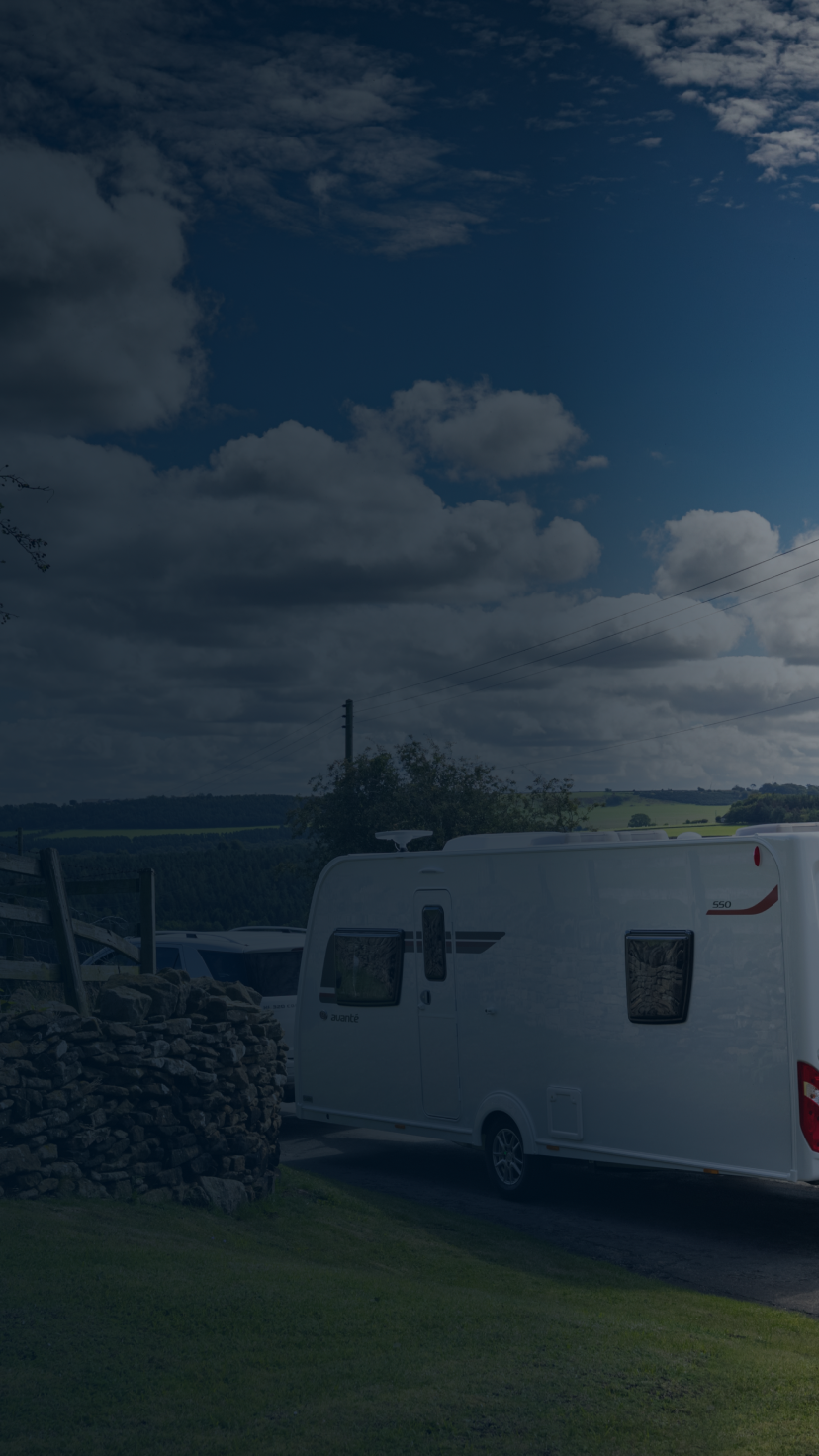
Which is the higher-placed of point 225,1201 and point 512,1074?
point 512,1074

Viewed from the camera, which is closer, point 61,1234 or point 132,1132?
point 61,1234

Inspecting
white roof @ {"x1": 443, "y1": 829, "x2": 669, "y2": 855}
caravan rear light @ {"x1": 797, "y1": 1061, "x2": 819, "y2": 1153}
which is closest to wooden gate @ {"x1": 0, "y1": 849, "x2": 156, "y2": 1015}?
white roof @ {"x1": 443, "y1": 829, "x2": 669, "y2": 855}

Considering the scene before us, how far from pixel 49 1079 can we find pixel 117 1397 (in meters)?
3.60

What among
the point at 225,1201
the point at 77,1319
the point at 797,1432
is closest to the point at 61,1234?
the point at 77,1319

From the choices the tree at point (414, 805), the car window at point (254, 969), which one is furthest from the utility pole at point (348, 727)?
the car window at point (254, 969)

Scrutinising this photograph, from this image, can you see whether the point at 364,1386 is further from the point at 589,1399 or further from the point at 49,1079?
the point at 49,1079

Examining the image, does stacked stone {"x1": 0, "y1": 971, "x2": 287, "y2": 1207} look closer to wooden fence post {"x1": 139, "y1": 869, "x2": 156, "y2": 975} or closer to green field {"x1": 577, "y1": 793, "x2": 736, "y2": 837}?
wooden fence post {"x1": 139, "y1": 869, "x2": 156, "y2": 975}

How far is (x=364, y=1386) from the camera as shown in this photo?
5.29 m

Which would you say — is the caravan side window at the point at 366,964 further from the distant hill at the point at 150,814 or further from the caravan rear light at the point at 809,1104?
the distant hill at the point at 150,814

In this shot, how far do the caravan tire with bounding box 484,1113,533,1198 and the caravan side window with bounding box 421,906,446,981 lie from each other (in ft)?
4.40

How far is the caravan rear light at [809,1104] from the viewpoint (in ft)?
27.0

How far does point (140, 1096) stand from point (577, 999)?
3.44m

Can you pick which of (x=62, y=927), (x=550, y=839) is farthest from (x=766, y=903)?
(x=62, y=927)

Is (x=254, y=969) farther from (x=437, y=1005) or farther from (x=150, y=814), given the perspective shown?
(x=150, y=814)
